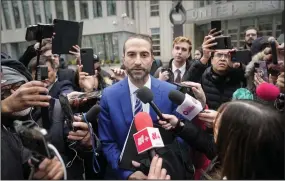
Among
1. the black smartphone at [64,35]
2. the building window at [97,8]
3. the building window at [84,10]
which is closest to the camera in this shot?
the black smartphone at [64,35]

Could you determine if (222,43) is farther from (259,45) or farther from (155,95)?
(155,95)

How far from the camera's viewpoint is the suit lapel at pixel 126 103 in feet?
5.16

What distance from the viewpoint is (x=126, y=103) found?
1.61m

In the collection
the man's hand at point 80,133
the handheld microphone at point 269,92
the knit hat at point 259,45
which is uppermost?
the knit hat at point 259,45

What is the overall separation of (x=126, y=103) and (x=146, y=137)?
20.0 inches

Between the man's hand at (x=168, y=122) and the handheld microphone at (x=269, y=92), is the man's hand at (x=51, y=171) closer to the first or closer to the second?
A: the man's hand at (x=168, y=122)

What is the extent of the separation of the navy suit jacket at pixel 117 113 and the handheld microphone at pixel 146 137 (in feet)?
1.06

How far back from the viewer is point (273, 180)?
92cm

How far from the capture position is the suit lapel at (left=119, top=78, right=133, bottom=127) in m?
1.57

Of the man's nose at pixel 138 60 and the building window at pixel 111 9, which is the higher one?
the building window at pixel 111 9

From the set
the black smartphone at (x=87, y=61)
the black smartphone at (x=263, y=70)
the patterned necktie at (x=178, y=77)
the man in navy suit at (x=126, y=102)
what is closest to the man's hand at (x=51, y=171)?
the man in navy suit at (x=126, y=102)

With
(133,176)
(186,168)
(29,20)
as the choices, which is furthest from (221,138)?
(29,20)

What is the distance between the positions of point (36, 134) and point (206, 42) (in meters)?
1.56

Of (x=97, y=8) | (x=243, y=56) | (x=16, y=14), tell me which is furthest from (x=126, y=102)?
(x=16, y=14)
